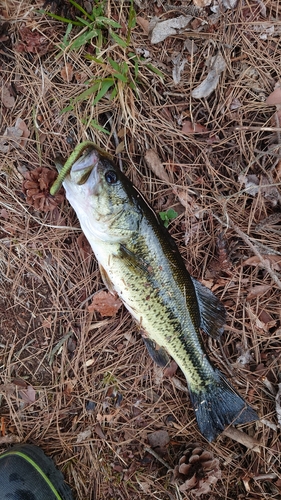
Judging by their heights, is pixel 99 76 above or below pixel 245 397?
above

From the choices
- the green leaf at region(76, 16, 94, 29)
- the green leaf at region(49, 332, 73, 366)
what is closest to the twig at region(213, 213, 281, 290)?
the green leaf at region(49, 332, 73, 366)

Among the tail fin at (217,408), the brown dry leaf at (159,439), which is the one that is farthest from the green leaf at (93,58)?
the brown dry leaf at (159,439)

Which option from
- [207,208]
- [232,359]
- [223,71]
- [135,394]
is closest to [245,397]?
[232,359]

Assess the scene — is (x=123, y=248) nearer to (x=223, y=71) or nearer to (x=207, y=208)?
(x=207, y=208)

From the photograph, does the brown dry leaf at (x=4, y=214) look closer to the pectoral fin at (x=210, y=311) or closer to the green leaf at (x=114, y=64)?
the green leaf at (x=114, y=64)

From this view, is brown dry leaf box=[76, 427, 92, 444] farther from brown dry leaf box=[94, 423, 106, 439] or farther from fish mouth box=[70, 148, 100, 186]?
fish mouth box=[70, 148, 100, 186]

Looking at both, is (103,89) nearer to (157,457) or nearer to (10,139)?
(10,139)
